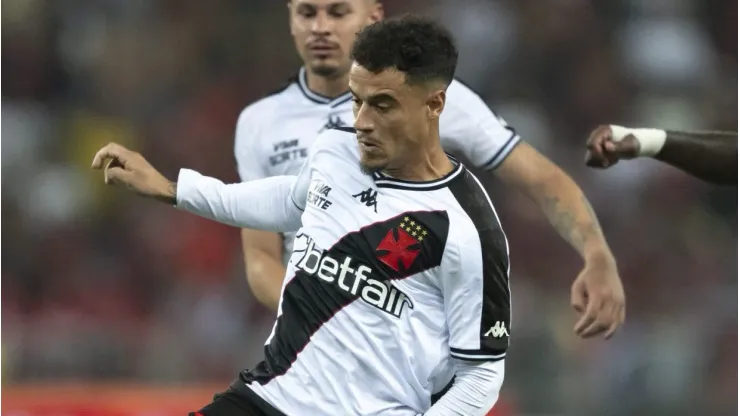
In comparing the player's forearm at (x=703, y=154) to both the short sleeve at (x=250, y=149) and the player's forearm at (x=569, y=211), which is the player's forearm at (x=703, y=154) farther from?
the short sleeve at (x=250, y=149)

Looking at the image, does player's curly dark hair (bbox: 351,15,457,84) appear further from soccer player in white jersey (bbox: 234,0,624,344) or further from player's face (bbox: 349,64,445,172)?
soccer player in white jersey (bbox: 234,0,624,344)

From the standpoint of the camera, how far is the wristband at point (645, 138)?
3.90 metres

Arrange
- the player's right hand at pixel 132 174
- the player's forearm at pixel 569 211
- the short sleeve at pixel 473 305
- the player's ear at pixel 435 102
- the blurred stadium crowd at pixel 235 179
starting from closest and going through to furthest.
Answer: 1. the short sleeve at pixel 473 305
2. the player's ear at pixel 435 102
3. the player's right hand at pixel 132 174
4. the player's forearm at pixel 569 211
5. the blurred stadium crowd at pixel 235 179

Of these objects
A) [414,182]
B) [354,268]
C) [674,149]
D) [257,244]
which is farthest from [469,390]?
[257,244]

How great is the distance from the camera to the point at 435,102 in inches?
133

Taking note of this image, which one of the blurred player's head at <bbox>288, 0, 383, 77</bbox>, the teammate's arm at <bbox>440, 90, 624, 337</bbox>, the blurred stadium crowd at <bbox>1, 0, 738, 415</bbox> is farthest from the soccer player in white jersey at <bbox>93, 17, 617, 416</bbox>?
the blurred stadium crowd at <bbox>1, 0, 738, 415</bbox>

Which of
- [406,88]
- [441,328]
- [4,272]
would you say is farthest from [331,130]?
[4,272]

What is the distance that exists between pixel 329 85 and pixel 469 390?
1.85m

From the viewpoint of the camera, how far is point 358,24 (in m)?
4.74

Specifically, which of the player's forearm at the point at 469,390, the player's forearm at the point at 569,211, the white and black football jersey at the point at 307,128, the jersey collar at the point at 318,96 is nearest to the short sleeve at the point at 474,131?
the white and black football jersey at the point at 307,128

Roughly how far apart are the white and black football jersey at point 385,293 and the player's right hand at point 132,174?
0.48m

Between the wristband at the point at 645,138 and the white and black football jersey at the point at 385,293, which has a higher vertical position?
the wristband at the point at 645,138

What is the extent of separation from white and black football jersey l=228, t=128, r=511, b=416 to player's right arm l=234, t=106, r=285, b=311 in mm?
1357

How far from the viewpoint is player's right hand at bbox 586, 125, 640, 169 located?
385 cm
